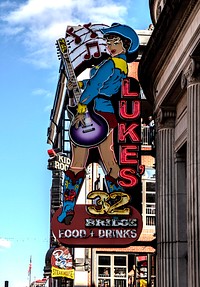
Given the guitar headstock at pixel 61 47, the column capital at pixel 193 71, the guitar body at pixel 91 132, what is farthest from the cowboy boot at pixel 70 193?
the column capital at pixel 193 71

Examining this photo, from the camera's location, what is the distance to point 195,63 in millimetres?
24953

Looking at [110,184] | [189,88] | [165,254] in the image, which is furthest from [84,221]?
[189,88]

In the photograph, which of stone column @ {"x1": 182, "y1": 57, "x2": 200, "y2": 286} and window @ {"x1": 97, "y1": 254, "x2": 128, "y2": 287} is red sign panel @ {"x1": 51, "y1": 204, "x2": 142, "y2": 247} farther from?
window @ {"x1": 97, "y1": 254, "x2": 128, "y2": 287}

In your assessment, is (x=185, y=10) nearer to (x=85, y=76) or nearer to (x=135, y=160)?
(x=135, y=160)

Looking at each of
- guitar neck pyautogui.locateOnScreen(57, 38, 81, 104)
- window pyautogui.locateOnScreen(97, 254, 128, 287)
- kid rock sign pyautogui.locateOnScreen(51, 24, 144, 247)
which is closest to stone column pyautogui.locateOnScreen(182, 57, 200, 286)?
kid rock sign pyautogui.locateOnScreen(51, 24, 144, 247)

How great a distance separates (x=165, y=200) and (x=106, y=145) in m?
4.02

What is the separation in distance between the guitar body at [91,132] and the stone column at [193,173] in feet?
25.2

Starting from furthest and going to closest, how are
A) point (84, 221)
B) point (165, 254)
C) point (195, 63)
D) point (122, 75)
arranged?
1. point (122, 75)
2. point (84, 221)
3. point (165, 254)
4. point (195, 63)

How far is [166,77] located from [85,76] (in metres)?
18.5

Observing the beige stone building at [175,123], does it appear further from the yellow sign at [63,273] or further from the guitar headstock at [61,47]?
the yellow sign at [63,273]

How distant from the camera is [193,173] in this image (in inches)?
962

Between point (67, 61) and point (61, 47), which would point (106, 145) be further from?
point (61, 47)

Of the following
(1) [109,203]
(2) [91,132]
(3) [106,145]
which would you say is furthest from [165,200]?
(2) [91,132]

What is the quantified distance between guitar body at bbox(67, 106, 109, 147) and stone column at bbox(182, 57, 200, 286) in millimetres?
7696
